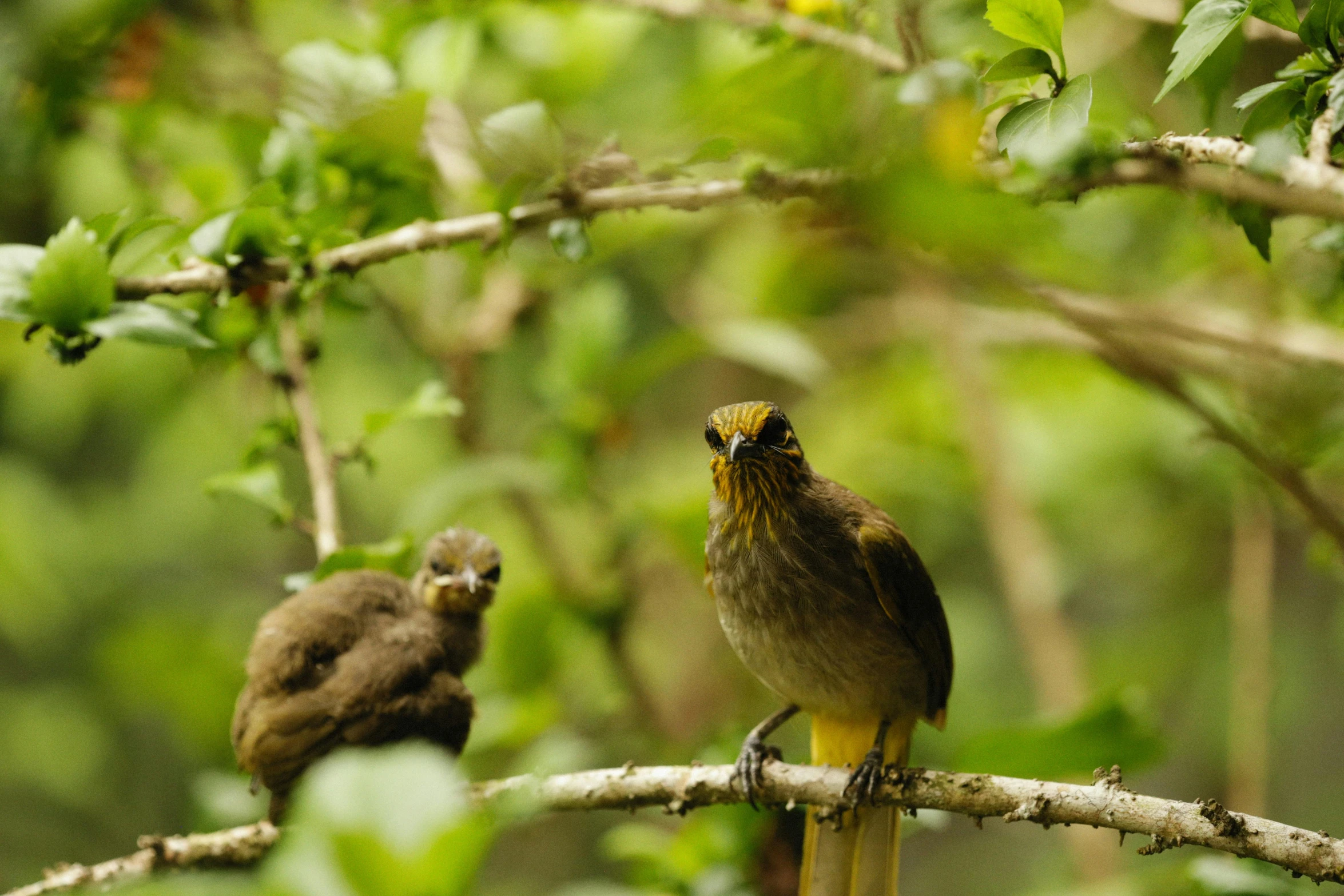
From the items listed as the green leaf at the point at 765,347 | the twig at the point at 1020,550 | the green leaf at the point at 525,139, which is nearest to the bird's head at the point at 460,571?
the green leaf at the point at 525,139

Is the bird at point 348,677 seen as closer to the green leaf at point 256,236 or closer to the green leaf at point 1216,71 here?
the green leaf at point 256,236

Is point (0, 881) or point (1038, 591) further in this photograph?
point (0, 881)

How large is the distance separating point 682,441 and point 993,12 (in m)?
5.96

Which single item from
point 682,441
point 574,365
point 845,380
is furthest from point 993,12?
point 682,441

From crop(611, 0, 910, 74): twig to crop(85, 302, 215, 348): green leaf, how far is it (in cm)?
171

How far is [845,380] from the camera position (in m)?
7.14

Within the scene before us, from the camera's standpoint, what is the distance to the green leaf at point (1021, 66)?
6.89 feet

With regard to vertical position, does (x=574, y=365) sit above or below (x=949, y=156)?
above

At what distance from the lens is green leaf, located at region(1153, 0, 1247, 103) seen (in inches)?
78.4

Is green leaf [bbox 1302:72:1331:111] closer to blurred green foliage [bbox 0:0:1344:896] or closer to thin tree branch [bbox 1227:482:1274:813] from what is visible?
blurred green foliage [bbox 0:0:1344:896]

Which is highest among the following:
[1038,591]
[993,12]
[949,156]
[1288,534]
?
[1288,534]

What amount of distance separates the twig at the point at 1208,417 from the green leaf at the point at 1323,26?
1.93 ft

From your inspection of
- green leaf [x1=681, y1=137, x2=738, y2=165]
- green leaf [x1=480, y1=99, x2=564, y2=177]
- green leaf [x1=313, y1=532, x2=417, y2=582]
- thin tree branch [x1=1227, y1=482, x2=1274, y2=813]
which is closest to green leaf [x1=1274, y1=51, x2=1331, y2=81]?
green leaf [x1=681, y1=137, x2=738, y2=165]

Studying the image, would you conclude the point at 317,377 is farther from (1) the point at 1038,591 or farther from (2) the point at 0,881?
(1) the point at 1038,591
